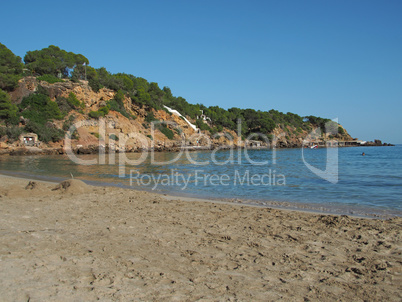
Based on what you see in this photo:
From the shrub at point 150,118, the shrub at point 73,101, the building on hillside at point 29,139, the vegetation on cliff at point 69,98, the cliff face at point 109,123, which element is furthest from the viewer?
the shrub at point 150,118

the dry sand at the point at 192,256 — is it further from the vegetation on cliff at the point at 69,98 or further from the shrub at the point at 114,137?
the shrub at the point at 114,137

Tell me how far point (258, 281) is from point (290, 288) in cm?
35

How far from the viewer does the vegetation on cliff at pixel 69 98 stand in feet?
133

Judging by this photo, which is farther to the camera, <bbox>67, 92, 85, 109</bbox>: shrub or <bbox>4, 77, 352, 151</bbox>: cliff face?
<bbox>67, 92, 85, 109</bbox>: shrub

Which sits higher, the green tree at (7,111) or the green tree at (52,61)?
the green tree at (52,61)

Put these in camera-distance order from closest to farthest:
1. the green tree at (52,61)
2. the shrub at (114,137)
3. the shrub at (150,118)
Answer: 1. the shrub at (114,137)
2. the green tree at (52,61)
3. the shrub at (150,118)

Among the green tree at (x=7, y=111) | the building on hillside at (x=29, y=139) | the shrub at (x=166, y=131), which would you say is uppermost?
the green tree at (x=7, y=111)

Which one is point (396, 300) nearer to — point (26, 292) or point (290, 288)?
point (290, 288)

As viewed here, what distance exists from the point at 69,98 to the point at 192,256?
153ft

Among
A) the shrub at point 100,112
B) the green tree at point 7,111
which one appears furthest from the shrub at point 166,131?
the green tree at point 7,111

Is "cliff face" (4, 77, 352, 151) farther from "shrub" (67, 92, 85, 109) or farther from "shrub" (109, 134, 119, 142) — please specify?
"shrub" (67, 92, 85, 109)

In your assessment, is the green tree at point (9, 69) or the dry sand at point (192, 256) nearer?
the dry sand at point (192, 256)

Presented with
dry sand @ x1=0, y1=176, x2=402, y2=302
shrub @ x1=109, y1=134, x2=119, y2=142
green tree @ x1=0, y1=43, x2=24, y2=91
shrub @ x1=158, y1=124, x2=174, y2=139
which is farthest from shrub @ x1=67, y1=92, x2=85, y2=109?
dry sand @ x1=0, y1=176, x2=402, y2=302

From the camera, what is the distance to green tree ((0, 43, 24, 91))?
137 ft
